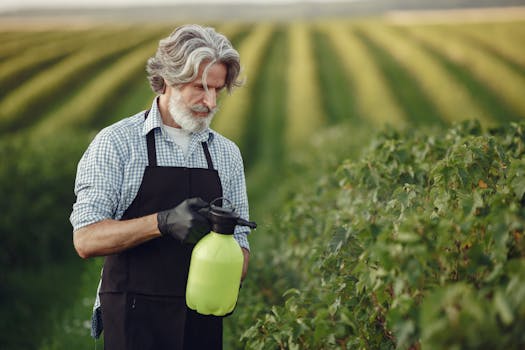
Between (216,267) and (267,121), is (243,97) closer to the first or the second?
(267,121)

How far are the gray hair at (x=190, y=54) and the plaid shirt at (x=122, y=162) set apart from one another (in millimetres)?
184

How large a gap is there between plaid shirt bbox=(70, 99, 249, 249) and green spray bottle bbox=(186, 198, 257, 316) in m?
0.37

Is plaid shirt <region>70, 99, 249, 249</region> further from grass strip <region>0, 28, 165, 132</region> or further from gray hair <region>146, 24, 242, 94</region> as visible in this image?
grass strip <region>0, 28, 165, 132</region>

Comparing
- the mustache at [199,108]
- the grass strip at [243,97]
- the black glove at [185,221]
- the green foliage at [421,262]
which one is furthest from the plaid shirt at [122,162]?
the grass strip at [243,97]

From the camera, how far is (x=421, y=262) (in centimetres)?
193

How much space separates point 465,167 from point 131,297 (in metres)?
1.53

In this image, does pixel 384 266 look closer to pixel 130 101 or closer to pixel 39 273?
pixel 39 273

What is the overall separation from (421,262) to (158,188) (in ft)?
3.66

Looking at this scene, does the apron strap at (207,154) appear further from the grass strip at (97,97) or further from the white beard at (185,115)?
the grass strip at (97,97)

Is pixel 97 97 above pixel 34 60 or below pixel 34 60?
below

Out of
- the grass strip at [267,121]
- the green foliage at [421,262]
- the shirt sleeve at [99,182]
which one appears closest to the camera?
the green foliage at [421,262]

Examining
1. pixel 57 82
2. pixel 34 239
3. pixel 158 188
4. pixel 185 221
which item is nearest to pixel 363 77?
pixel 57 82

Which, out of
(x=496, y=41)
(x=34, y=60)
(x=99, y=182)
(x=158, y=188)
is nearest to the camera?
(x=99, y=182)

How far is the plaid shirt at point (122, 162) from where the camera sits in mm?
2426
